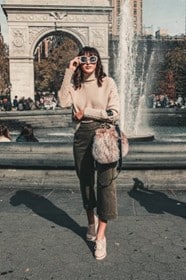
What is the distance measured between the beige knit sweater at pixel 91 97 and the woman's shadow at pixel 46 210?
1.20 metres

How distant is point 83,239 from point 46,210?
1.12 metres

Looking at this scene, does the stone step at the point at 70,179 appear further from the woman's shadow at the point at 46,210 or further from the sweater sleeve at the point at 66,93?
the sweater sleeve at the point at 66,93

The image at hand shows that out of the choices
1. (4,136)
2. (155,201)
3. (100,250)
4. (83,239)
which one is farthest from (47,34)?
(100,250)

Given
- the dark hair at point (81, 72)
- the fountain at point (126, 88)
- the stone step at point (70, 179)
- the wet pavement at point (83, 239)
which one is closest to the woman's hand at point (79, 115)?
the dark hair at point (81, 72)

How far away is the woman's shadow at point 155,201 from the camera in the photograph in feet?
17.0

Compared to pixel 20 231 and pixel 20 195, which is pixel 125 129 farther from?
pixel 20 231

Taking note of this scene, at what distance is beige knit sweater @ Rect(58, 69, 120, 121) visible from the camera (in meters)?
3.87

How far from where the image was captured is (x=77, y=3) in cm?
4094

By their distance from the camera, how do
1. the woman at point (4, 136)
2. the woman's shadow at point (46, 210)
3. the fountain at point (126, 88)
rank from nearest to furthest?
the woman's shadow at point (46, 210)
the woman at point (4, 136)
the fountain at point (126, 88)

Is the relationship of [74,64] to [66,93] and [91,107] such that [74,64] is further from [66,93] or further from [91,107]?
[91,107]

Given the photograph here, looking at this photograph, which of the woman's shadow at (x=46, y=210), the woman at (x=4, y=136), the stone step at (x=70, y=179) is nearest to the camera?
the woman's shadow at (x=46, y=210)

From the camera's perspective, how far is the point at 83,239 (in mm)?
4277

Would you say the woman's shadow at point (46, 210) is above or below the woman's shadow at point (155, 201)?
below

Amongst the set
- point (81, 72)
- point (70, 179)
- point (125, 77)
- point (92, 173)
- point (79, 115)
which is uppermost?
point (125, 77)
